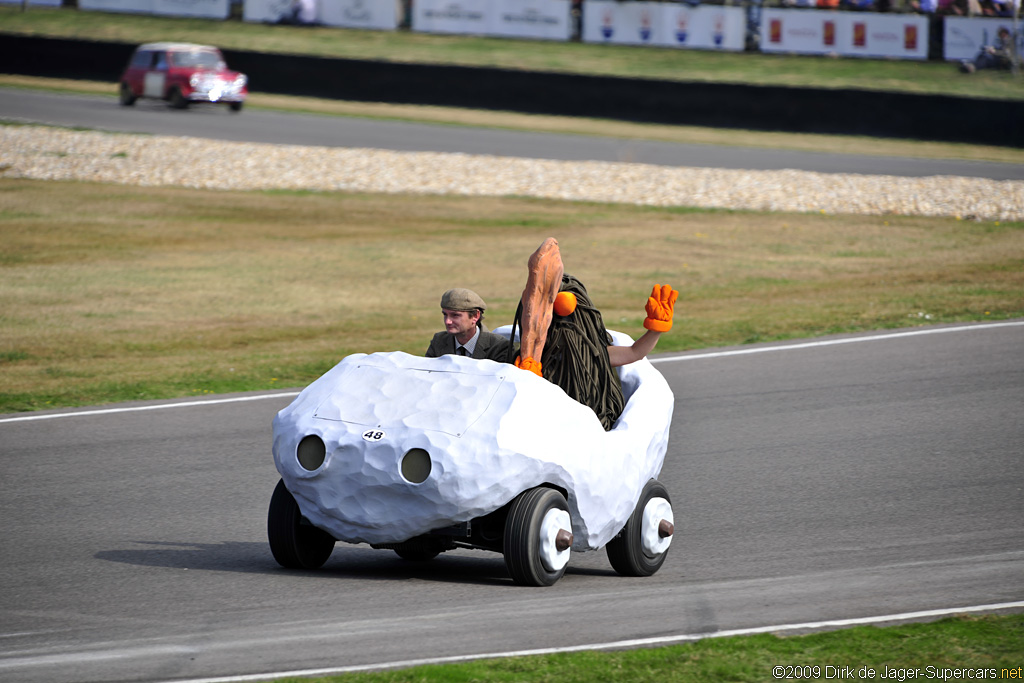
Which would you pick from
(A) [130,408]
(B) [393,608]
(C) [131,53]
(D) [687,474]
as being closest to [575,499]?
(B) [393,608]

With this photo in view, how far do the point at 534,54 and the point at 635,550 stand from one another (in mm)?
35614

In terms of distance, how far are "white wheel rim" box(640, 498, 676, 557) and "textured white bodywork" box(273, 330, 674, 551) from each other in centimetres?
15

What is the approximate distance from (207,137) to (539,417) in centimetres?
2511

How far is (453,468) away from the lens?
586 centimetres

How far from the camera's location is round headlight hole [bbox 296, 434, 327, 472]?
6.09 meters

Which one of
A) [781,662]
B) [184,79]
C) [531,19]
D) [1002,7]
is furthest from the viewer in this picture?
[531,19]

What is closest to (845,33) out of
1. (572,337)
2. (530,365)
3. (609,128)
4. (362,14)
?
(609,128)

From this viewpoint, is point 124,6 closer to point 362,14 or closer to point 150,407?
point 362,14

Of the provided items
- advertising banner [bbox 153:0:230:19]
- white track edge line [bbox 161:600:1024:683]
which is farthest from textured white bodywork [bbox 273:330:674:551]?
advertising banner [bbox 153:0:230:19]

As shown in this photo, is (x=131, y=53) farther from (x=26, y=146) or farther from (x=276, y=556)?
(x=276, y=556)

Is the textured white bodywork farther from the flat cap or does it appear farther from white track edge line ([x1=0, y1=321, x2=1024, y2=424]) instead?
white track edge line ([x1=0, y1=321, x2=1024, y2=424])

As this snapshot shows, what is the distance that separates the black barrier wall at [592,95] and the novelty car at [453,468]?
2741cm

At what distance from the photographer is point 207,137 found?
1170 inches

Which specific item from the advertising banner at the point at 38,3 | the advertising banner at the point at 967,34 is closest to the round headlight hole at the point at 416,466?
the advertising banner at the point at 967,34
